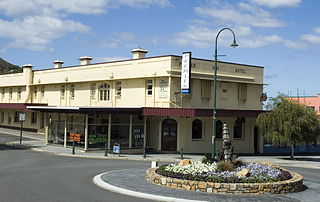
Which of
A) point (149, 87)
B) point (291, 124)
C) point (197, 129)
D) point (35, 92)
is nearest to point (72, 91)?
point (35, 92)

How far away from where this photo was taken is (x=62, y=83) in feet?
141

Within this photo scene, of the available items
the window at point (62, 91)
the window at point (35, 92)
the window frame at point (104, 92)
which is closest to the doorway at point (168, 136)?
the window frame at point (104, 92)

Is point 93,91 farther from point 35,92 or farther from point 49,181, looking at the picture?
point 49,181

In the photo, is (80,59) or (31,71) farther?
(31,71)

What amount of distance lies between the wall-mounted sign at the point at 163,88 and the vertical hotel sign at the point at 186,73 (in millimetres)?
1595

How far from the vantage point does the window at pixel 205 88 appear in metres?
32.7

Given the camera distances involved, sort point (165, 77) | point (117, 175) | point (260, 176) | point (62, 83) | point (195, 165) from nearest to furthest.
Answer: point (260, 176)
point (195, 165)
point (117, 175)
point (165, 77)
point (62, 83)

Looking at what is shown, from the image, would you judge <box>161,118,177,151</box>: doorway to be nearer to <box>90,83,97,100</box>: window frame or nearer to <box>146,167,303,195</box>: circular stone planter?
<box>90,83,97,100</box>: window frame

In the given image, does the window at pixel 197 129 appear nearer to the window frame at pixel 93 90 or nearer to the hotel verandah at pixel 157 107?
the hotel verandah at pixel 157 107

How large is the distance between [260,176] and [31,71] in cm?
3926

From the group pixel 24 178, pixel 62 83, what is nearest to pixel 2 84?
pixel 62 83

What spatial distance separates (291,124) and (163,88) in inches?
389

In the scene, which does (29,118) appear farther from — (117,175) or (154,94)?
(117,175)

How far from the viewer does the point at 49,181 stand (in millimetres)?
15617
